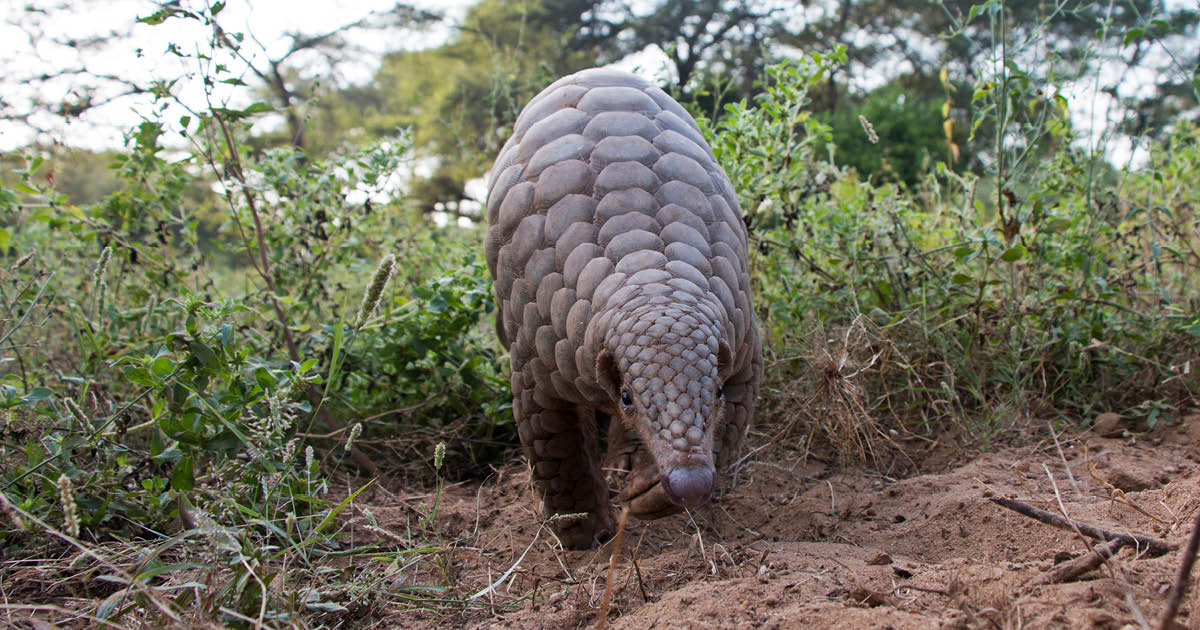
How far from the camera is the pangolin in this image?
226 centimetres

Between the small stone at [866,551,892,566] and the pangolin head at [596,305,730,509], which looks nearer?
the pangolin head at [596,305,730,509]

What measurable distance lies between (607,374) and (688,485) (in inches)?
18.8

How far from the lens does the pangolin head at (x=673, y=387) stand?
214 centimetres

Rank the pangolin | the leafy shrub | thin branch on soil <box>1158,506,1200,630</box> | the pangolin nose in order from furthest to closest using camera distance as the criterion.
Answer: the leafy shrub, the pangolin, the pangolin nose, thin branch on soil <box>1158,506,1200,630</box>

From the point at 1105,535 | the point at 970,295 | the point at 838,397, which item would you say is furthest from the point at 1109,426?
the point at 1105,535

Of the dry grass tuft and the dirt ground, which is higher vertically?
the dry grass tuft

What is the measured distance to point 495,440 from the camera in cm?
430

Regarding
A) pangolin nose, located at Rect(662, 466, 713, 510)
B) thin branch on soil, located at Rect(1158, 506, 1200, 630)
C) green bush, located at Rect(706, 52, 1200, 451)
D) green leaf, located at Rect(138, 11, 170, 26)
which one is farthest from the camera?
green bush, located at Rect(706, 52, 1200, 451)

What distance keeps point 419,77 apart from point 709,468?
1791 centimetres

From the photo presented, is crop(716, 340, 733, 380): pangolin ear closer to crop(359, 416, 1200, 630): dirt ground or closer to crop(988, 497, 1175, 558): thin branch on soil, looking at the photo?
crop(359, 416, 1200, 630): dirt ground

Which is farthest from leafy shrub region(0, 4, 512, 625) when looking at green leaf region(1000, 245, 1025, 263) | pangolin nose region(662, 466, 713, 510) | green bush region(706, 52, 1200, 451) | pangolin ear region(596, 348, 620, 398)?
green leaf region(1000, 245, 1025, 263)

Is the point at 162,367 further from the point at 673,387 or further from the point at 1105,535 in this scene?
the point at 1105,535

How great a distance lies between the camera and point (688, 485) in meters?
2.11

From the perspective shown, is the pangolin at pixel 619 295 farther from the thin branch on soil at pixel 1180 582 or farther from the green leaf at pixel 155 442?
the green leaf at pixel 155 442
